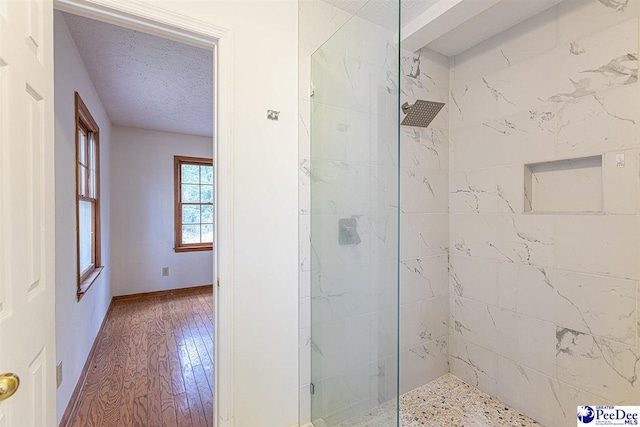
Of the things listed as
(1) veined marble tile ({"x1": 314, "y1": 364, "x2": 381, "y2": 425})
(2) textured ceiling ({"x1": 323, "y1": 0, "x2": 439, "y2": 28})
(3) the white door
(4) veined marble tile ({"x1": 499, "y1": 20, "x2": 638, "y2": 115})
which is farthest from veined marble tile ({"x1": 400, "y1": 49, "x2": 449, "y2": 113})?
(3) the white door

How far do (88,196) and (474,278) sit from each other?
12.4ft

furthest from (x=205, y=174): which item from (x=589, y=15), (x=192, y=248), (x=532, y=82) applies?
(x=589, y=15)

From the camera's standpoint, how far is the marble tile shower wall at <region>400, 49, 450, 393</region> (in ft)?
7.11

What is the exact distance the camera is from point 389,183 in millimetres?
1273

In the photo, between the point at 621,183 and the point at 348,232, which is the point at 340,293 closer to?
the point at 348,232

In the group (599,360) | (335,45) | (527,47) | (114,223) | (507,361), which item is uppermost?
(527,47)

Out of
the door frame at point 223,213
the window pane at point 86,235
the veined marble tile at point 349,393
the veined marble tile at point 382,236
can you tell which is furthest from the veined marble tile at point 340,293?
the window pane at point 86,235

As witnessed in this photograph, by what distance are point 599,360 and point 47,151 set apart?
2769mm

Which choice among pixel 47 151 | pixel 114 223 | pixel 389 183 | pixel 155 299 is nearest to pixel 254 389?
pixel 389 183

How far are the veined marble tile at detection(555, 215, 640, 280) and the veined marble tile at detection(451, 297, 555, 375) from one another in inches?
17.8

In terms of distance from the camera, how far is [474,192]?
7.25 feet

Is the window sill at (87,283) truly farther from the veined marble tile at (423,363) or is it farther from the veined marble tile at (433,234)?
the veined marble tile at (433,234)

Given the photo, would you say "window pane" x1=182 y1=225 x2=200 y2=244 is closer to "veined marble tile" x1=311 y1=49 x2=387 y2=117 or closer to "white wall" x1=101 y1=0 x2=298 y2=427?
"white wall" x1=101 y1=0 x2=298 y2=427

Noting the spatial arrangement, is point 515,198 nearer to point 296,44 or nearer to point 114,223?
point 296,44
